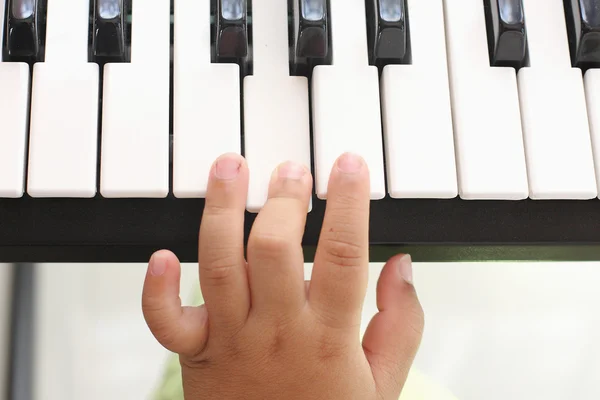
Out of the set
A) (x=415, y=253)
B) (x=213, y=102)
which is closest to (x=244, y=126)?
(x=213, y=102)

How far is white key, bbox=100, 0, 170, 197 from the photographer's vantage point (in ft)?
1.47

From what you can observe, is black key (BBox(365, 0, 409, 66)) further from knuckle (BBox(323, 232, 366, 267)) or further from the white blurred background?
the white blurred background

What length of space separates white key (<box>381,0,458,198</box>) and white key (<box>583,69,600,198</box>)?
0.36 ft

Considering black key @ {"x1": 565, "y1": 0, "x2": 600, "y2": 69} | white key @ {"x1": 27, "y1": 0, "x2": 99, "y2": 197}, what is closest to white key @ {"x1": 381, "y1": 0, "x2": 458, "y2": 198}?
black key @ {"x1": 565, "y1": 0, "x2": 600, "y2": 69}

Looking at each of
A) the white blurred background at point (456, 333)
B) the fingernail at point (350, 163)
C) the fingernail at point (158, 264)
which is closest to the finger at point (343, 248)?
the fingernail at point (350, 163)

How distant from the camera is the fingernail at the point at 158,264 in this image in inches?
17.9

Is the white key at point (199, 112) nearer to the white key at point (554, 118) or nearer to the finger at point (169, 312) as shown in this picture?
the finger at point (169, 312)

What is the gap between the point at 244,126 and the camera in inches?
18.3

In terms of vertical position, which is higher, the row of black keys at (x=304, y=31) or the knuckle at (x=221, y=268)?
the row of black keys at (x=304, y=31)

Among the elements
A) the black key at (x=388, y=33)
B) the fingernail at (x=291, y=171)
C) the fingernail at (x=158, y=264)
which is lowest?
the fingernail at (x=158, y=264)

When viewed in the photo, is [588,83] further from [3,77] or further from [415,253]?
[3,77]

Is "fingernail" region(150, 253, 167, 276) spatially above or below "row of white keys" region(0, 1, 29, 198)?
below

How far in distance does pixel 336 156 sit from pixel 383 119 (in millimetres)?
47

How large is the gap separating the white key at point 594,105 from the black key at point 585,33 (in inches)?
0.4
